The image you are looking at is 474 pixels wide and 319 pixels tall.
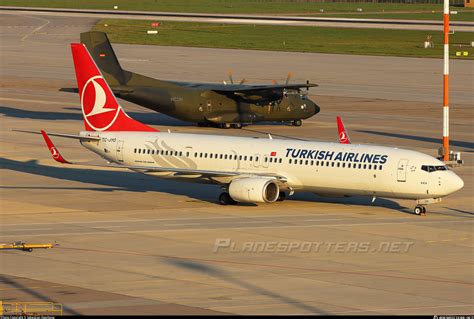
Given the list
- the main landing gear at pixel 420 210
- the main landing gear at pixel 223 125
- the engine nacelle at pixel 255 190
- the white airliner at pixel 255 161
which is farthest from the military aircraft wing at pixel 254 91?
the main landing gear at pixel 420 210

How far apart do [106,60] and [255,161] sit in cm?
3330

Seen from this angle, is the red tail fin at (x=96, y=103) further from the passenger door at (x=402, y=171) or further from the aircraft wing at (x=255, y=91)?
the aircraft wing at (x=255, y=91)

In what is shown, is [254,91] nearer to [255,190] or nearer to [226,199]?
[226,199]

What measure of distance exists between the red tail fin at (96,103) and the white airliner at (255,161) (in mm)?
51

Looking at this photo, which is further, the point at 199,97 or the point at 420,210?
the point at 199,97

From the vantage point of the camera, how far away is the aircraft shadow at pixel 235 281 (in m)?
36.3


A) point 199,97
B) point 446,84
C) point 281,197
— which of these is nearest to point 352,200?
point 281,197

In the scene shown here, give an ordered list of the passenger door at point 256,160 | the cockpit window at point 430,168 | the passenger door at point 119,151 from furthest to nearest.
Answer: the passenger door at point 119,151
the passenger door at point 256,160
the cockpit window at point 430,168

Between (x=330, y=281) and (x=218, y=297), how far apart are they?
185 inches

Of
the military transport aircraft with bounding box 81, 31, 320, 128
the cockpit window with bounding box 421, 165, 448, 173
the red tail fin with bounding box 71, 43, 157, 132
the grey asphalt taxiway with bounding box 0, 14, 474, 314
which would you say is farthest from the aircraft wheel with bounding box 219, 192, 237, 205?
the military transport aircraft with bounding box 81, 31, 320, 128

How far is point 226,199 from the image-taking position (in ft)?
186

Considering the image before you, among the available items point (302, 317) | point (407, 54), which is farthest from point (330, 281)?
point (407, 54)

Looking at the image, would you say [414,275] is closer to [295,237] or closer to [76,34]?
[295,237]

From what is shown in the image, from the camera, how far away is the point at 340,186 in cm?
5419
